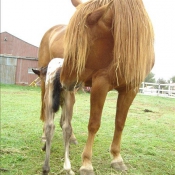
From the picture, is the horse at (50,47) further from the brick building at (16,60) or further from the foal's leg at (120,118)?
the brick building at (16,60)

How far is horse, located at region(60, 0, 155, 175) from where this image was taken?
215 cm

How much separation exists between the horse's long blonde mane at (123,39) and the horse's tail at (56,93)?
11.2 inches

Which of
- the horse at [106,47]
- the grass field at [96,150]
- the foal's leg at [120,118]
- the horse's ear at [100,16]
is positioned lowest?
the grass field at [96,150]

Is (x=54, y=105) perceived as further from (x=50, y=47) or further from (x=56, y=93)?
(x=50, y=47)

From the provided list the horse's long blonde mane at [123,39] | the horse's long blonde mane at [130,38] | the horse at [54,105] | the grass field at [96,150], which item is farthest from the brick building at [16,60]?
the horse's long blonde mane at [130,38]

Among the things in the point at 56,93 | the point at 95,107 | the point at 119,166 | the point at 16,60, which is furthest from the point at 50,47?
the point at 16,60

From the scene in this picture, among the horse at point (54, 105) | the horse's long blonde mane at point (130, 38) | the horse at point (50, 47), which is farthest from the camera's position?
the horse at point (50, 47)

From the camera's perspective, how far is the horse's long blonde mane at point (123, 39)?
2.14 meters

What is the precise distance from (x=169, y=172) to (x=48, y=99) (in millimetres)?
1554

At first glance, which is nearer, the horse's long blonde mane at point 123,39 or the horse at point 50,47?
the horse's long blonde mane at point 123,39

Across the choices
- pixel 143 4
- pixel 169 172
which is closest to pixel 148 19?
pixel 143 4

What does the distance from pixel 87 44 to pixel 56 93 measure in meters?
0.61

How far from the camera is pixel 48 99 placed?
94.7 inches

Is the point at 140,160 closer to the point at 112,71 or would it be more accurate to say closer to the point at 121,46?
the point at 112,71
